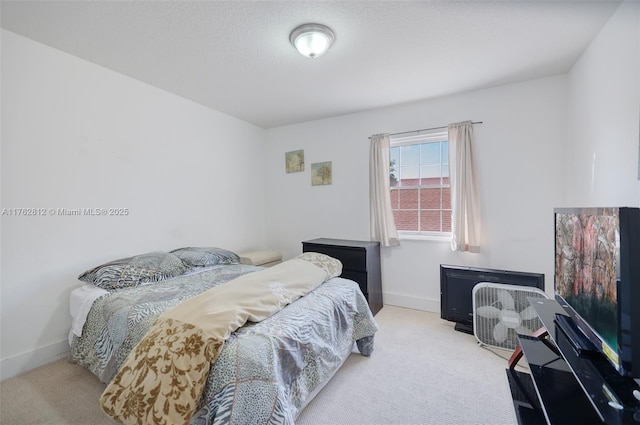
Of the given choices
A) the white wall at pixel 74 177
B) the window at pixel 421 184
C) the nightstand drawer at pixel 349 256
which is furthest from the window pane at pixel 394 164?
the white wall at pixel 74 177

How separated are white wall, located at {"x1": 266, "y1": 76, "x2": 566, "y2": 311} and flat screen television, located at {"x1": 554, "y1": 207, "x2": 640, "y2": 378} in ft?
4.88

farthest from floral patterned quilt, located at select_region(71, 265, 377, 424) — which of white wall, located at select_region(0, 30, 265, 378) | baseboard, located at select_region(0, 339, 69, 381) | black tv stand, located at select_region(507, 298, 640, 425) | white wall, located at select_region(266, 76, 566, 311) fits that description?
white wall, located at select_region(266, 76, 566, 311)

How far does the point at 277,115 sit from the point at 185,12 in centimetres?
208

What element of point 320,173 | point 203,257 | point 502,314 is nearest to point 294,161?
point 320,173

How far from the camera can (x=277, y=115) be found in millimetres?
3840

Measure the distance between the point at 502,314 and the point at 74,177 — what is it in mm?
3984

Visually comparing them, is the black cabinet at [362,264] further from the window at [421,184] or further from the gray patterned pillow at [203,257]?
the gray patterned pillow at [203,257]

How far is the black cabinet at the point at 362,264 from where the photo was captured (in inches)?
125

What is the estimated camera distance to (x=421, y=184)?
345cm

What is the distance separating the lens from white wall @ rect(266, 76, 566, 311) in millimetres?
2752

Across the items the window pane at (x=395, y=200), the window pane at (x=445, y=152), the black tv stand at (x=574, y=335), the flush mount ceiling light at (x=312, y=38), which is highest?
the flush mount ceiling light at (x=312, y=38)

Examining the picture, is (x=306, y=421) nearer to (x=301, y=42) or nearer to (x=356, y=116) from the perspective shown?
(x=301, y=42)

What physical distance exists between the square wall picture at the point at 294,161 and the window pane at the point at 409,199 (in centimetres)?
156

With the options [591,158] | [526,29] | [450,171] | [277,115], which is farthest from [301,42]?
[591,158]
